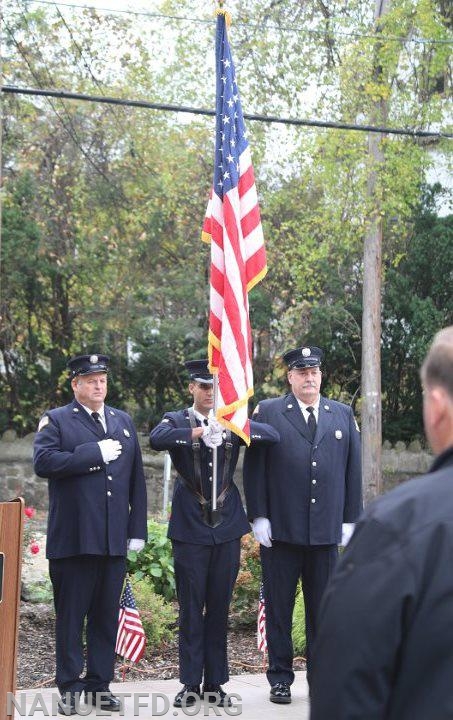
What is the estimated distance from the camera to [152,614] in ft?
25.2

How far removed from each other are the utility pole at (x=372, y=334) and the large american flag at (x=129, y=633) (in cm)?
1038

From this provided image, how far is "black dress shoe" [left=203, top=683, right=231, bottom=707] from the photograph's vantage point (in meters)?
6.16

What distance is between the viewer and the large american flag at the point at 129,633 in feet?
21.3

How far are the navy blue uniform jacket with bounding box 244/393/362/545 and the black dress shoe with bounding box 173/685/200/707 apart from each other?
3.20 ft

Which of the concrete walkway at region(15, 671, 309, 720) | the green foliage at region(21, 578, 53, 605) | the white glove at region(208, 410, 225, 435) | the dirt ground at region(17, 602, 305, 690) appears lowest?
the concrete walkway at region(15, 671, 309, 720)

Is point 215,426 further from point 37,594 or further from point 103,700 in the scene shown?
point 37,594

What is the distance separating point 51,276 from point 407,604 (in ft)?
58.4

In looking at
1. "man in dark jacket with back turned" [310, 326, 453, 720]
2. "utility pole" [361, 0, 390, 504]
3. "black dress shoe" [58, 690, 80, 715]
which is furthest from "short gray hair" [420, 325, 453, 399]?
"utility pole" [361, 0, 390, 504]

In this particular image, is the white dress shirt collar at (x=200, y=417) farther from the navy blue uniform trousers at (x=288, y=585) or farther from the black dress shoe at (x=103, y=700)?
the black dress shoe at (x=103, y=700)

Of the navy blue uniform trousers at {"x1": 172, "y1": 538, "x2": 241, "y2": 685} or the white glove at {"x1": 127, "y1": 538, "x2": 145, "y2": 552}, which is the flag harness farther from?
the white glove at {"x1": 127, "y1": 538, "x2": 145, "y2": 552}

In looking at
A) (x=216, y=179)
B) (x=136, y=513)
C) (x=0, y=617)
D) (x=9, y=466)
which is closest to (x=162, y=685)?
(x=136, y=513)

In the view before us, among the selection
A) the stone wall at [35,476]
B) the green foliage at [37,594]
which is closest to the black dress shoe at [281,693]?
the green foliage at [37,594]

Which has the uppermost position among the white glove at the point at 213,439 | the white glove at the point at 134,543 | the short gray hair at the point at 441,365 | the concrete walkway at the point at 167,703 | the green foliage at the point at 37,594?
the white glove at the point at 213,439

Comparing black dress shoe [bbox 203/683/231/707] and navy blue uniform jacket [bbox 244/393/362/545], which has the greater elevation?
navy blue uniform jacket [bbox 244/393/362/545]
